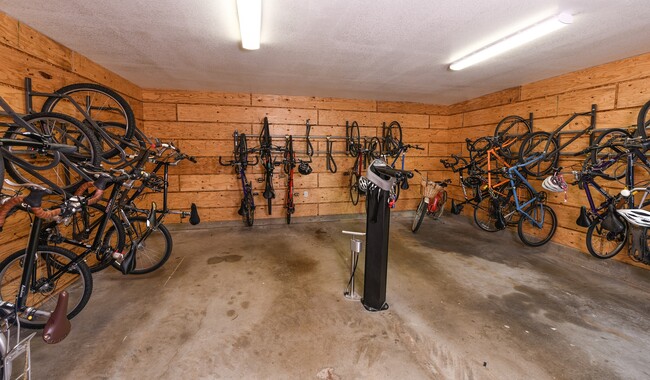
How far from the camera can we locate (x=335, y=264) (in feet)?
11.2

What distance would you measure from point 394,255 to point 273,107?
3.46 meters

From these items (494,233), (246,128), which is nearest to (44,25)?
(246,128)

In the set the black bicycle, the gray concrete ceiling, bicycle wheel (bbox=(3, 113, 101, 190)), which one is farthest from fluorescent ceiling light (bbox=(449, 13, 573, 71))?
bicycle wheel (bbox=(3, 113, 101, 190))

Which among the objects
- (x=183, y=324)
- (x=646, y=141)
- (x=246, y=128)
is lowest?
(x=183, y=324)

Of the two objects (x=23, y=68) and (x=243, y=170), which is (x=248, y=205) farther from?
(x=23, y=68)

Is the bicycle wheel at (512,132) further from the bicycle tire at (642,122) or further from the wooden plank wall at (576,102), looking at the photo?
the bicycle tire at (642,122)

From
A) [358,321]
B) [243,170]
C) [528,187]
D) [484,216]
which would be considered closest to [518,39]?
[528,187]

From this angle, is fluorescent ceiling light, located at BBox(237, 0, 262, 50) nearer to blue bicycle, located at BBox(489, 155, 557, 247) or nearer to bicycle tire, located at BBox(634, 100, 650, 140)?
blue bicycle, located at BBox(489, 155, 557, 247)

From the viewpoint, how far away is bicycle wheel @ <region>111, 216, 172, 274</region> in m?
2.98

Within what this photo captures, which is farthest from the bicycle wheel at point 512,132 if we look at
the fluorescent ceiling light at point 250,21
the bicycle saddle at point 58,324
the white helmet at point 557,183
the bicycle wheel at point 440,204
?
the bicycle saddle at point 58,324

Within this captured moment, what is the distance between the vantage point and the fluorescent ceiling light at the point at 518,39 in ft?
7.19

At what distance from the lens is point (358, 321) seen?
2.29m

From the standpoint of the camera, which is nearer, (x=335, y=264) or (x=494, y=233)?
(x=335, y=264)

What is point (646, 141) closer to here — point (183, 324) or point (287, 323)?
point (287, 323)
